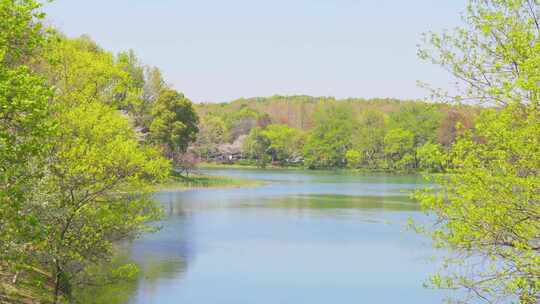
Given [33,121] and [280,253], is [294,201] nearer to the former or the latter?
[280,253]

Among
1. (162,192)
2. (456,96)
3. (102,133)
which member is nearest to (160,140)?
(162,192)

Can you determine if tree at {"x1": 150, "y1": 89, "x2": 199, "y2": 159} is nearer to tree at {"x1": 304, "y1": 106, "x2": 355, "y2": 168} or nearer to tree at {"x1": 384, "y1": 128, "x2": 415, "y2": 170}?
tree at {"x1": 384, "y1": 128, "x2": 415, "y2": 170}

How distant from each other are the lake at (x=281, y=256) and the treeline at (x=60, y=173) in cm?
383

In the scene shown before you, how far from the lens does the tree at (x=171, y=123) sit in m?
72.9

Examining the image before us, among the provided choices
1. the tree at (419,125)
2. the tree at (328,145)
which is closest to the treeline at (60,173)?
the tree at (419,125)

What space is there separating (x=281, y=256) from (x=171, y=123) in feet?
144

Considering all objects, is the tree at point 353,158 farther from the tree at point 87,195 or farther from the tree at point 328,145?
the tree at point 87,195

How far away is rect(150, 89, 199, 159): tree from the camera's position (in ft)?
239

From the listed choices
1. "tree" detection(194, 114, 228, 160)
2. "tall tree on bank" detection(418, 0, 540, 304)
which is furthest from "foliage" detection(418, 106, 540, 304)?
"tree" detection(194, 114, 228, 160)

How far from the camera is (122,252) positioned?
1199 inches

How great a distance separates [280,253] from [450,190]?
21.1 m

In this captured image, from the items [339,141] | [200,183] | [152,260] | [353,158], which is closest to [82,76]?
[152,260]

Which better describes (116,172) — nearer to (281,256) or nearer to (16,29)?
(16,29)

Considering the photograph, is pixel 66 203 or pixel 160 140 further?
pixel 160 140
